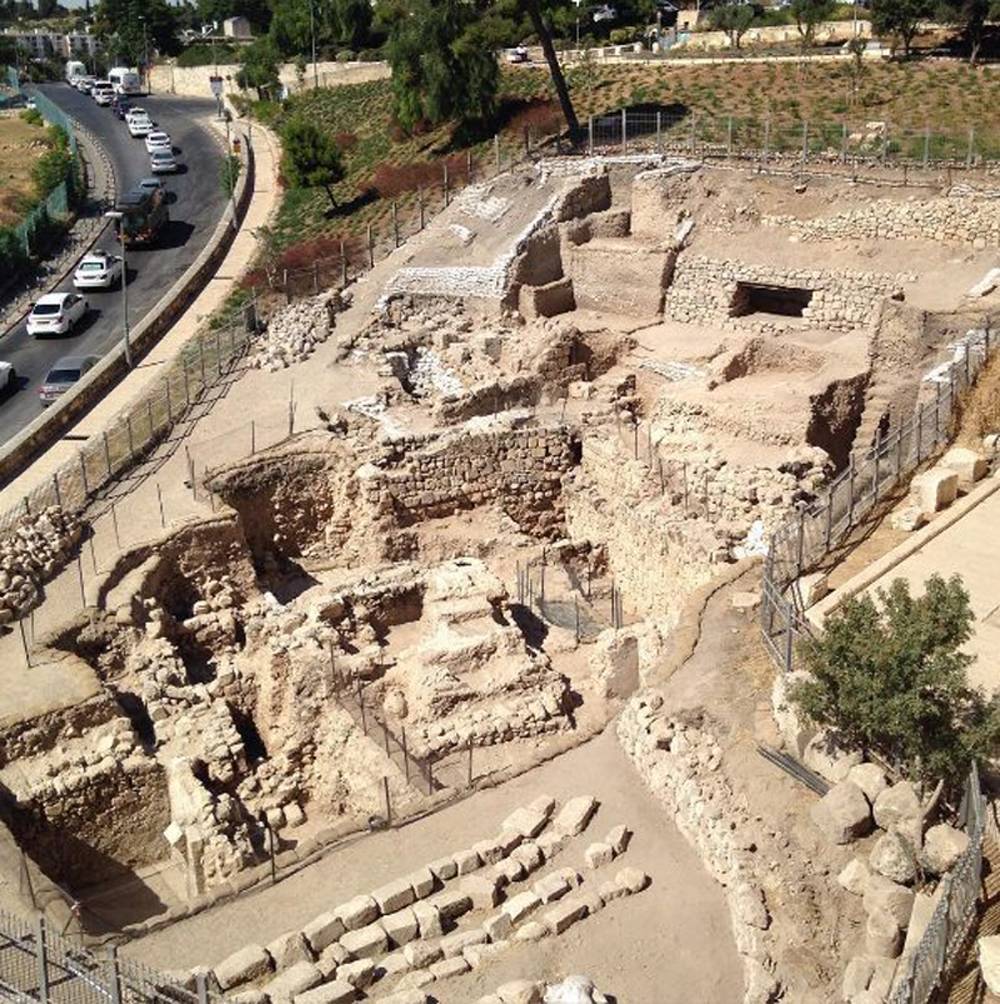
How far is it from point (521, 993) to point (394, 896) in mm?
1784

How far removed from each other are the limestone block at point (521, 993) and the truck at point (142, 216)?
1419 inches

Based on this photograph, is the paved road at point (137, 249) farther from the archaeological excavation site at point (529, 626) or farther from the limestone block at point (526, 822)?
the limestone block at point (526, 822)

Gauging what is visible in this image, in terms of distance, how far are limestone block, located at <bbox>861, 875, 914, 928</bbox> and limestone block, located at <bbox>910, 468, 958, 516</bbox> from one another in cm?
668

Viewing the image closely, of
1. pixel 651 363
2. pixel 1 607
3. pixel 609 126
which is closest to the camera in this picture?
pixel 1 607

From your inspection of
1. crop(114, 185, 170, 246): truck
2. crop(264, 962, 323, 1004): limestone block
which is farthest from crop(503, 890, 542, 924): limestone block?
crop(114, 185, 170, 246): truck

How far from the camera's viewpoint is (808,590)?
14.8 m

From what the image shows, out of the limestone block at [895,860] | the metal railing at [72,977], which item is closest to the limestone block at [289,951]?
the metal railing at [72,977]

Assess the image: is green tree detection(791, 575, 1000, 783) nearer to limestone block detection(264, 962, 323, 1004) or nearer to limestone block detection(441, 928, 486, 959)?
limestone block detection(441, 928, 486, 959)

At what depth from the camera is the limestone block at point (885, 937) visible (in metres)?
10.2

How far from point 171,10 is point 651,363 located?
78723 mm

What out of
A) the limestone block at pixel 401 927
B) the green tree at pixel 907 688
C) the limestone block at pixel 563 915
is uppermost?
the green tree at pixel 907 688

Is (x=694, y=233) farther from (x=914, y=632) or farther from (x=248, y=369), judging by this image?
(x=914, y=632)

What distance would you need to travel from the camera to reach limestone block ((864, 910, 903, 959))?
10195 mm

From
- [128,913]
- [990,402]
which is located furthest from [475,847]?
[990,402]
